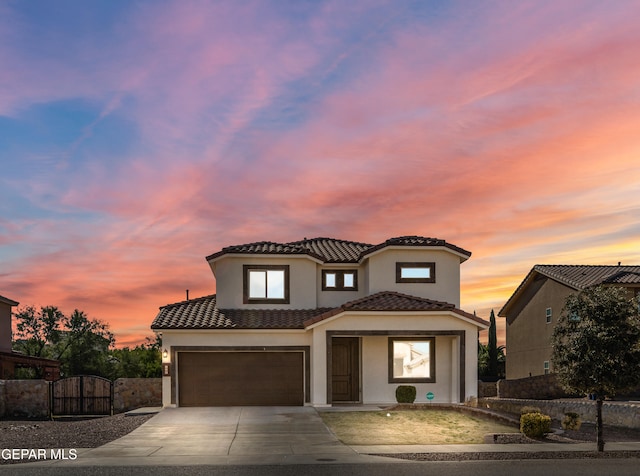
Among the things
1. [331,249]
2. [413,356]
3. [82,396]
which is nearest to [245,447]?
[413,356]

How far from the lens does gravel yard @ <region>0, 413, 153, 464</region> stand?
1922cm

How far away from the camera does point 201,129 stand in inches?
963

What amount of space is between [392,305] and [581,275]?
1534 cm

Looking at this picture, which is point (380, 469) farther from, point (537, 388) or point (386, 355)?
point (537, 388)

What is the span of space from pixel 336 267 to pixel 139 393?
11.0 meters

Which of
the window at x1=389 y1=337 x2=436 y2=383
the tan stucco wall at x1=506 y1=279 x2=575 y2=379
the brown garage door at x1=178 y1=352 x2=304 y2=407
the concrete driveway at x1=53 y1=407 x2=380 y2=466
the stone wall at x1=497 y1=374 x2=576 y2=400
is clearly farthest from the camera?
the tan stucco wall at x1=506 y1=279 x2=575 y2=379

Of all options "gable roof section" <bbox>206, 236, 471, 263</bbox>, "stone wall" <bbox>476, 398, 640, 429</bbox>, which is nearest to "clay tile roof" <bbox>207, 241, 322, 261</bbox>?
"gable roof section" <bbox>206, 236, 471, 263</bbox>

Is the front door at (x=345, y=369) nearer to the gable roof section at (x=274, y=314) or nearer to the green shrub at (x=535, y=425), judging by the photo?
the gable roof section at (x=274, y=314)

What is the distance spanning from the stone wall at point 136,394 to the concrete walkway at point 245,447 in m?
7.85

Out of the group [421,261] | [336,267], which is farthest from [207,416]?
[421,261]

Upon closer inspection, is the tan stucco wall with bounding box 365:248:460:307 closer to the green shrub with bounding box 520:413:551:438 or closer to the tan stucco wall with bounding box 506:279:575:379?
the tan stucco wall with bounding box 506:279:575:379

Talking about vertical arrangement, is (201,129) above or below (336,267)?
above

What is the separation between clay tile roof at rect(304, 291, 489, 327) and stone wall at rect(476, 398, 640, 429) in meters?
3.98

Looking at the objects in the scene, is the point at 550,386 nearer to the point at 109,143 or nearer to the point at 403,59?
the point at 403,59
